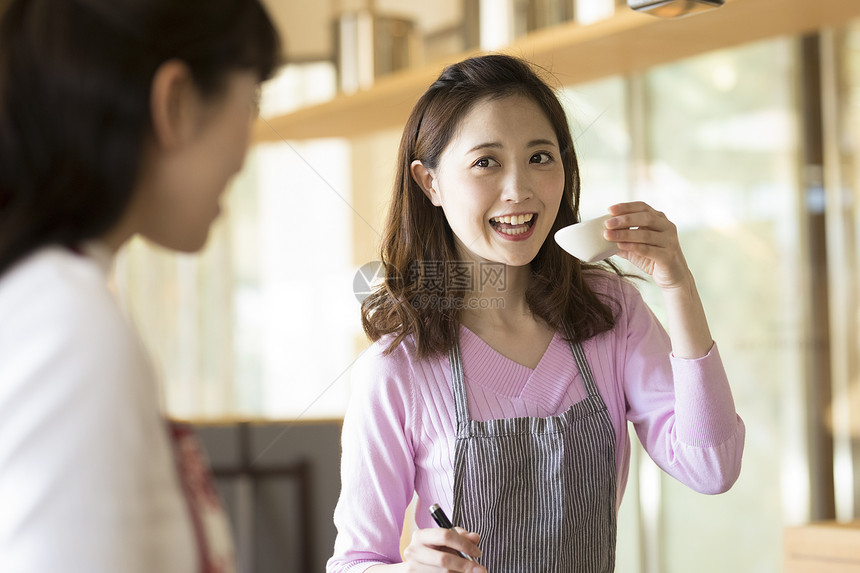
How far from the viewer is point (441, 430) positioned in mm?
1080

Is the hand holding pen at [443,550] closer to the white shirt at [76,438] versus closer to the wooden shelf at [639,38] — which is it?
the white shirt at [76,438]

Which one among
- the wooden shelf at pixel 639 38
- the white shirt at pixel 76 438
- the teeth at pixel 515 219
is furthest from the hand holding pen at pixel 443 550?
the wooden shelf at pixel 639 38

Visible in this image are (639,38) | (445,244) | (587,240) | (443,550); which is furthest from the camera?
(639,38)

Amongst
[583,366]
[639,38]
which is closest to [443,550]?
[583,366]

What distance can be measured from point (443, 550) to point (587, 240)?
1.27ft

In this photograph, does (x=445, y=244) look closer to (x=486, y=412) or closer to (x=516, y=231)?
(x=516, y=231)

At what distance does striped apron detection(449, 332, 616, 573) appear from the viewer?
3.48 ft

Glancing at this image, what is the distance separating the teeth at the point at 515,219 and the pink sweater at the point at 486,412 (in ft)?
0.52

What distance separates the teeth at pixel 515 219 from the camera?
1.10 meters

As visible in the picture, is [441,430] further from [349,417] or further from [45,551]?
[45,551]

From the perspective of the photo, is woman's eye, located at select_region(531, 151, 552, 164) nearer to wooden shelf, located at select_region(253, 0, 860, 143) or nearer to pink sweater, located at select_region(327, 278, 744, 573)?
pink sweater, located at select_region(327, 278, 744, 573)

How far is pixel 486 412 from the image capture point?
1094 mm

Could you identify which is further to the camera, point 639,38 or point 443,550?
point 639,38

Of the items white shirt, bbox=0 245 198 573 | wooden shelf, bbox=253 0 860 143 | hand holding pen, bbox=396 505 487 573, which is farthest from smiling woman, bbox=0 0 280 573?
wooden shelf, bbox=253 0 860 143
